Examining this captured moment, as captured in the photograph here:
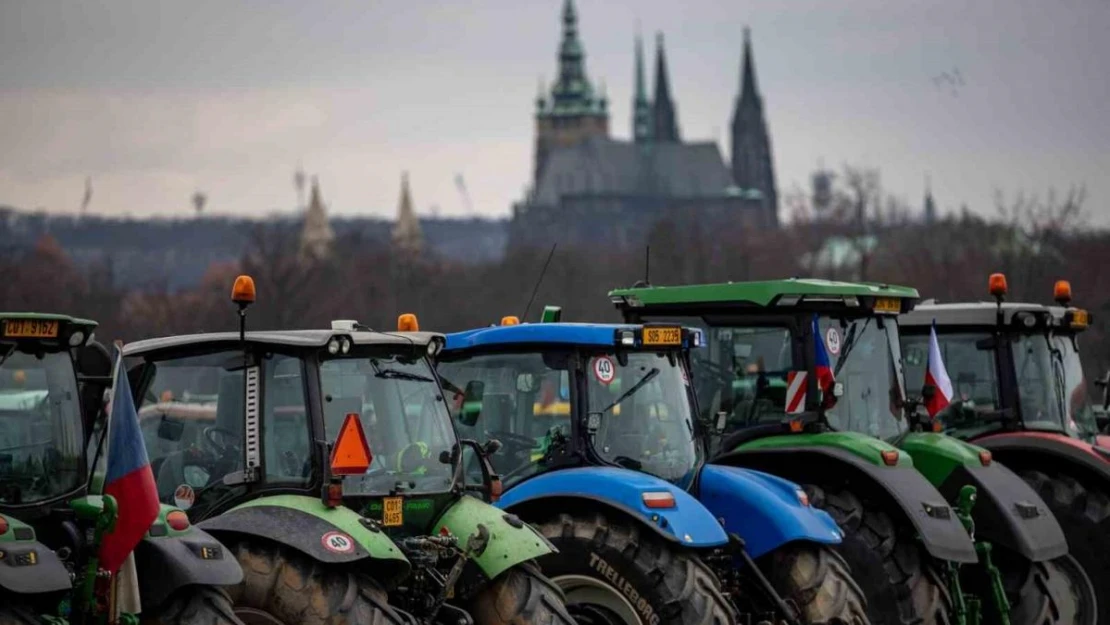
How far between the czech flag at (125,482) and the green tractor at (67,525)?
5 cm

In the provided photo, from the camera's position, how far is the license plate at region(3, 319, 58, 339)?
9109 mm

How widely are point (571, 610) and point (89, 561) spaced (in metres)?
3.96

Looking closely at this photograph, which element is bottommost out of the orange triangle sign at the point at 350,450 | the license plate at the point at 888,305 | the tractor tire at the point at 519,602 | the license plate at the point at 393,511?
the tractor tire at the point at 519,602

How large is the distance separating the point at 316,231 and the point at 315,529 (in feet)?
328

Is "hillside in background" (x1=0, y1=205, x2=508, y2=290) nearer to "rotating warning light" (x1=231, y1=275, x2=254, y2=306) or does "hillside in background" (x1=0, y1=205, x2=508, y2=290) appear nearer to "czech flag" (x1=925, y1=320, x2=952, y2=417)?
"czech flag" (x1=925, y1=320, x2=952, y2=417)

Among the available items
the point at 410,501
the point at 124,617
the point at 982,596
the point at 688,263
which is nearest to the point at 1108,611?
the point at 982,596

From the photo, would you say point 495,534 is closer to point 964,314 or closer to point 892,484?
point 892,484

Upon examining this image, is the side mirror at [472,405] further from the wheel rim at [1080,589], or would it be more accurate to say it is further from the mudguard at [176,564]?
the wheel rim at [1080,589]

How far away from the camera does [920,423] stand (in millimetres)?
16375

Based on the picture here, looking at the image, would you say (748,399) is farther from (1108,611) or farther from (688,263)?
(688,263)

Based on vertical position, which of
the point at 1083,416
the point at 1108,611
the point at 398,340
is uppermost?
the point at 398,340

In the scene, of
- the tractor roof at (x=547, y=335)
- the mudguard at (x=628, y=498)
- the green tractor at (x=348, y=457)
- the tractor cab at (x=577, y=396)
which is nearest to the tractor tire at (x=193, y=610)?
the green tractor at (x=348, y=457)

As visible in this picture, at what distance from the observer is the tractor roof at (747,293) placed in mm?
15023

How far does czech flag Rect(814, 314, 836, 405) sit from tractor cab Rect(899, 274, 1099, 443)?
2.57 meters
